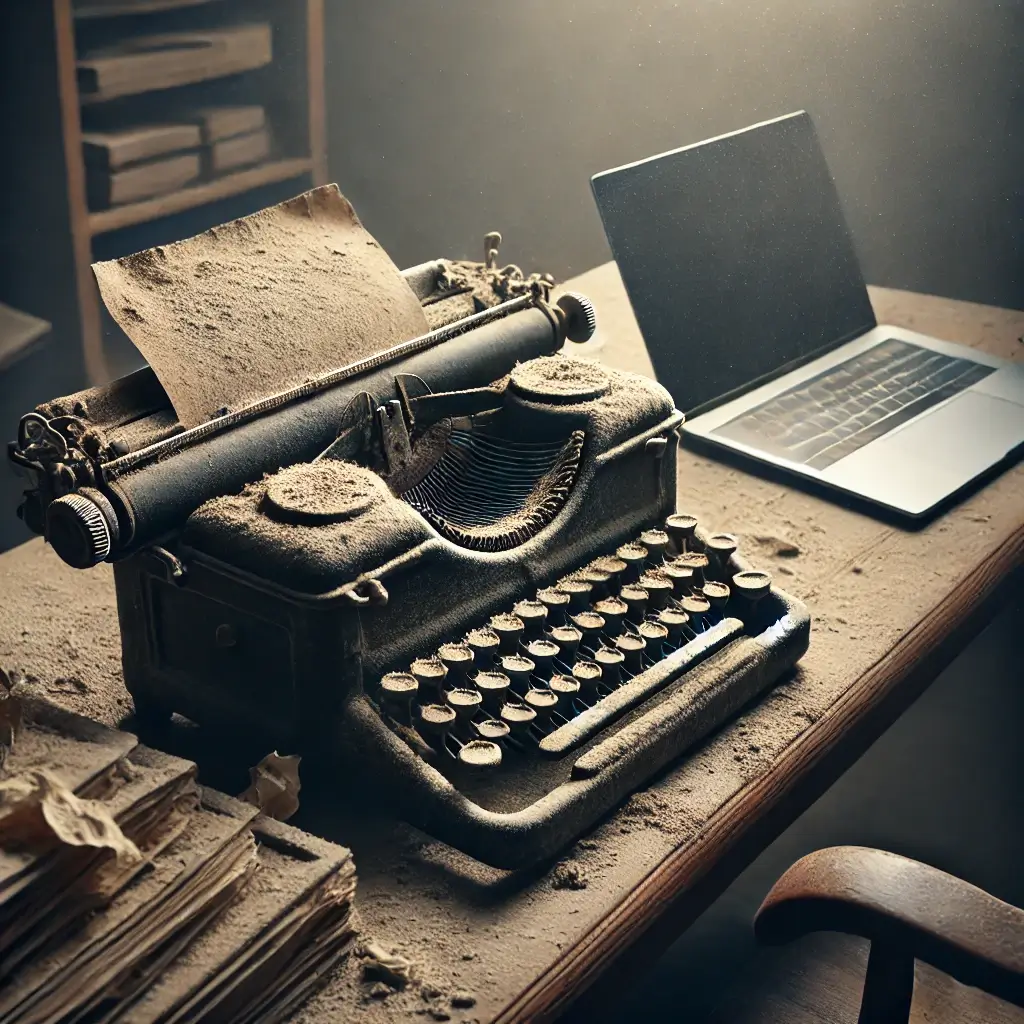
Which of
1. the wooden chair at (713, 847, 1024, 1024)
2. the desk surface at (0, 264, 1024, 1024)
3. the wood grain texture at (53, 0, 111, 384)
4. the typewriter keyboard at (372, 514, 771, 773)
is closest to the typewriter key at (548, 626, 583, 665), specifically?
the typewriter keyboard at (372, 514, 771, 773)

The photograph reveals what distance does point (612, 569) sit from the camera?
6.64 feet

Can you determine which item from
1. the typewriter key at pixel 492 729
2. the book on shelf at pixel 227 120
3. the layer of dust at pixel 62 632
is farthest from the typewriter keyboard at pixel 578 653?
the book on shelf at pixel 227 120

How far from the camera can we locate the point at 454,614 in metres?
1.83

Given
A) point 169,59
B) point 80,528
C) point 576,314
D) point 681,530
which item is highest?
point 169,59

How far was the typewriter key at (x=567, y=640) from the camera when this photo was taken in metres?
1.88

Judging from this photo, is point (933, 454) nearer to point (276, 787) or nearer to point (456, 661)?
point (456, 661)

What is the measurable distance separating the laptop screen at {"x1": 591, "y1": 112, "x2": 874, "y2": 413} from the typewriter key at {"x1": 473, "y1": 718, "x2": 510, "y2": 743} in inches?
45.6

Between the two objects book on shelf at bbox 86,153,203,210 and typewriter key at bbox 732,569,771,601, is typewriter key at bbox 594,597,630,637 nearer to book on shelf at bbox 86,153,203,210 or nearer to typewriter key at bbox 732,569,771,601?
typewriter key at bbox 732,569,771,601

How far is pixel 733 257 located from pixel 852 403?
39 centimetres

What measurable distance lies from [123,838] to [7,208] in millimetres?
2463

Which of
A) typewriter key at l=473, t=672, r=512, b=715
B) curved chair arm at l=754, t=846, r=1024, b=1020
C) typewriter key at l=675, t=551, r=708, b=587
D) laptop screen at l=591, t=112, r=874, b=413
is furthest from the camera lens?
laptop screen at l=591, t=112, r=874, b=413

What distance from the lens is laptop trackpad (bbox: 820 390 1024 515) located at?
2.63 meters

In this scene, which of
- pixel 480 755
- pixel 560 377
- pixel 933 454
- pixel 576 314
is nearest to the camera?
pixel 480 755

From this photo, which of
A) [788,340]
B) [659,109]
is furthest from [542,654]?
[659,109]
